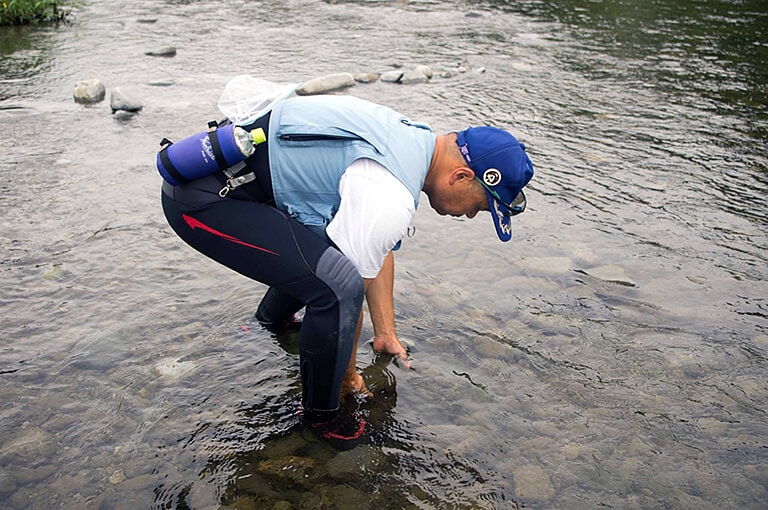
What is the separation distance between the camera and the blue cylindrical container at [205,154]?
9.56ft

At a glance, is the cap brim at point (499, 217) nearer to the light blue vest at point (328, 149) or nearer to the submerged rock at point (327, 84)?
the light blue vest at point (328, 149)

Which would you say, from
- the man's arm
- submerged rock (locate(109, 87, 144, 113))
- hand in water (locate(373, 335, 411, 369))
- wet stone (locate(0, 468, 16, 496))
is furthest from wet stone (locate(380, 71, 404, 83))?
wet stone (locate(0, 468, 16, 496))

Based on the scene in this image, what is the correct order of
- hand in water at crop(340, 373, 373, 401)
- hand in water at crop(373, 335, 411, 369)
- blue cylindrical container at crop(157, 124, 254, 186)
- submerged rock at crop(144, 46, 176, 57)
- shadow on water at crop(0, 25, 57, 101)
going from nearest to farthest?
blue cylindrical container at crop(157, 124, 254, 186)
hand in water at crop(340, 373, 373, 401)
hand in water at crop(373, 335, 411, 369)
shadow on water at crop(0, 25, 57, 101)
submerged rock at crop(144, 46, 176, 57)

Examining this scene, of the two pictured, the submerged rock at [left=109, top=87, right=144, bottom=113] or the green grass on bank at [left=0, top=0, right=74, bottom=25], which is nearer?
the submerged rock at [left=109, top=87, right=144, bottom=113]

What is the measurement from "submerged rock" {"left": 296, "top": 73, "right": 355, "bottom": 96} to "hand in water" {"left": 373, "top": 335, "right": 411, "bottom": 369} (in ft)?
18.5

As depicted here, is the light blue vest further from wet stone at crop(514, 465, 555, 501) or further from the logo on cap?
wet stone at crop(514, 465, 555, 501)

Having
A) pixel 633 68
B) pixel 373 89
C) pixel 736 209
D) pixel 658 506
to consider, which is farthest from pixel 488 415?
pixel 633 68

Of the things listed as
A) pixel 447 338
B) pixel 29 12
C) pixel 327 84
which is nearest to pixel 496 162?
pixel 447 338

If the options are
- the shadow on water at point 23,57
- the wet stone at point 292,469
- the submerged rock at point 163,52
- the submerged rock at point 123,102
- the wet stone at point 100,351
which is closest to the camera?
the wet stone at point 292,469

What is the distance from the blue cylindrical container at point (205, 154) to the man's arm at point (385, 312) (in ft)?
3.60

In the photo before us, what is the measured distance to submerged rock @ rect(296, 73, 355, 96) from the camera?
29.6 ft

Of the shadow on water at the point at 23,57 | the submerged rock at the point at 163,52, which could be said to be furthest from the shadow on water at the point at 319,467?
the submerged rock at the point at 163,52

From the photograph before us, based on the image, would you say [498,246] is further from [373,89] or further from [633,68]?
[633,68]

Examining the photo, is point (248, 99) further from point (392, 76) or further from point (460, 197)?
point (392, 76)
